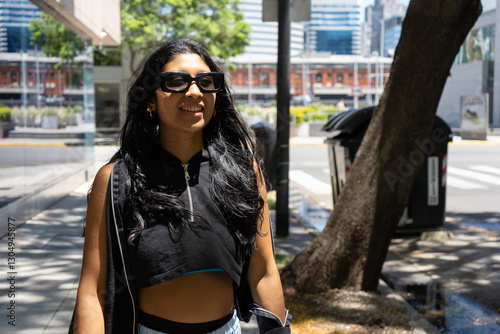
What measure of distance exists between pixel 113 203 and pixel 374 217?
3426mm

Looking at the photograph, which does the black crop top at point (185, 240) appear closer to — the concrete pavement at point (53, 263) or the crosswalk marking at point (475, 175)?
the concrete pavement at point (53, 263)

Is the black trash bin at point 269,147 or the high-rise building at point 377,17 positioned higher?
the high-rise building at point 377,17

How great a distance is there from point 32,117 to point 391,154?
20.6 ft

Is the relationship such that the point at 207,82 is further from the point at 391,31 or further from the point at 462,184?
the point at 391,31

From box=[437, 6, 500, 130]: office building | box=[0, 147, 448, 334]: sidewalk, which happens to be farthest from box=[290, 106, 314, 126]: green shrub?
box=[0, 147, 448, 334]: sidewalk

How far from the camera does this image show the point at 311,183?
14266 mm

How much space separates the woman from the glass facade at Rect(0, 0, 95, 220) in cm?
554

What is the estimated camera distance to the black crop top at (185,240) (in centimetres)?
183

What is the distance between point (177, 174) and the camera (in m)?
1.95

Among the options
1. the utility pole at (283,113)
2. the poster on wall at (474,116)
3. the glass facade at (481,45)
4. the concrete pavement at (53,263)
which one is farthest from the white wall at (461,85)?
the concrete pavement at (53,263)

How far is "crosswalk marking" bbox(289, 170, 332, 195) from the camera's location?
1314cm

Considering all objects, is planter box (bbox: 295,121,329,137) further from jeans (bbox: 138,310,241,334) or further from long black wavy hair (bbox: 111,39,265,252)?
jeans (bbox: 138,310,241,334)

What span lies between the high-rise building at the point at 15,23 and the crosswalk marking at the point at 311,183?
22.3ft

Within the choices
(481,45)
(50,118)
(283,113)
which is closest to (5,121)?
(50,118)
